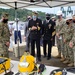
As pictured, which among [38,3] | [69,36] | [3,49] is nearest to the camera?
[3,49]

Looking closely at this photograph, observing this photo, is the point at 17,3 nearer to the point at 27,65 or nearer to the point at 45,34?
the point at 45,34

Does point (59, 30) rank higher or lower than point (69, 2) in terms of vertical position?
lower

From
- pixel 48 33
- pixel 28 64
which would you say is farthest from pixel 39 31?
pixel 28 64

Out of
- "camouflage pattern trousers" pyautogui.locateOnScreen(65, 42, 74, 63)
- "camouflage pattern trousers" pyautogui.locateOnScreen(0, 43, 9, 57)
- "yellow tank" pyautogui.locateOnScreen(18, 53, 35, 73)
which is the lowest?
"camouflage pattern trousers" pyautogui.locateOnScreen(65, 42, 74, 63)

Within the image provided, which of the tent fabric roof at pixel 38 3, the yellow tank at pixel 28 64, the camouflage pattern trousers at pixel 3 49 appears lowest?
the camouflage pattern trousers at pixel 3 49

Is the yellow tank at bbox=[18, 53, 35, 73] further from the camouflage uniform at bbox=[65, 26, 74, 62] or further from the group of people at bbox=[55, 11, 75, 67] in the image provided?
the camouflage uniform at bbox=[65, 26, 74, 62]

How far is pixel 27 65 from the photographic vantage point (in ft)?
7.86

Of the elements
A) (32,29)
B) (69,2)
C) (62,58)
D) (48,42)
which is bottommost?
(62,58)

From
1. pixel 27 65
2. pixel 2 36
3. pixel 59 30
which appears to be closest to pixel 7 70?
pixel 27 65

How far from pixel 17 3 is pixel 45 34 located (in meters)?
1.44

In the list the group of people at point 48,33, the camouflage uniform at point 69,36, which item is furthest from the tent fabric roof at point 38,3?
the camouflage uniform at point 69,36

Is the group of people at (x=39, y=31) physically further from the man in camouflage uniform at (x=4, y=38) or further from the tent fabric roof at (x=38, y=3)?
the man in camouflage uniform at (x=4, y=38)

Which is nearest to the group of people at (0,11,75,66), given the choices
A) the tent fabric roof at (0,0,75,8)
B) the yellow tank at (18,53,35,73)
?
the tent fabric roof at (0,0,75,8)

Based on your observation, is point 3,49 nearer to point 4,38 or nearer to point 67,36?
point 4,38
